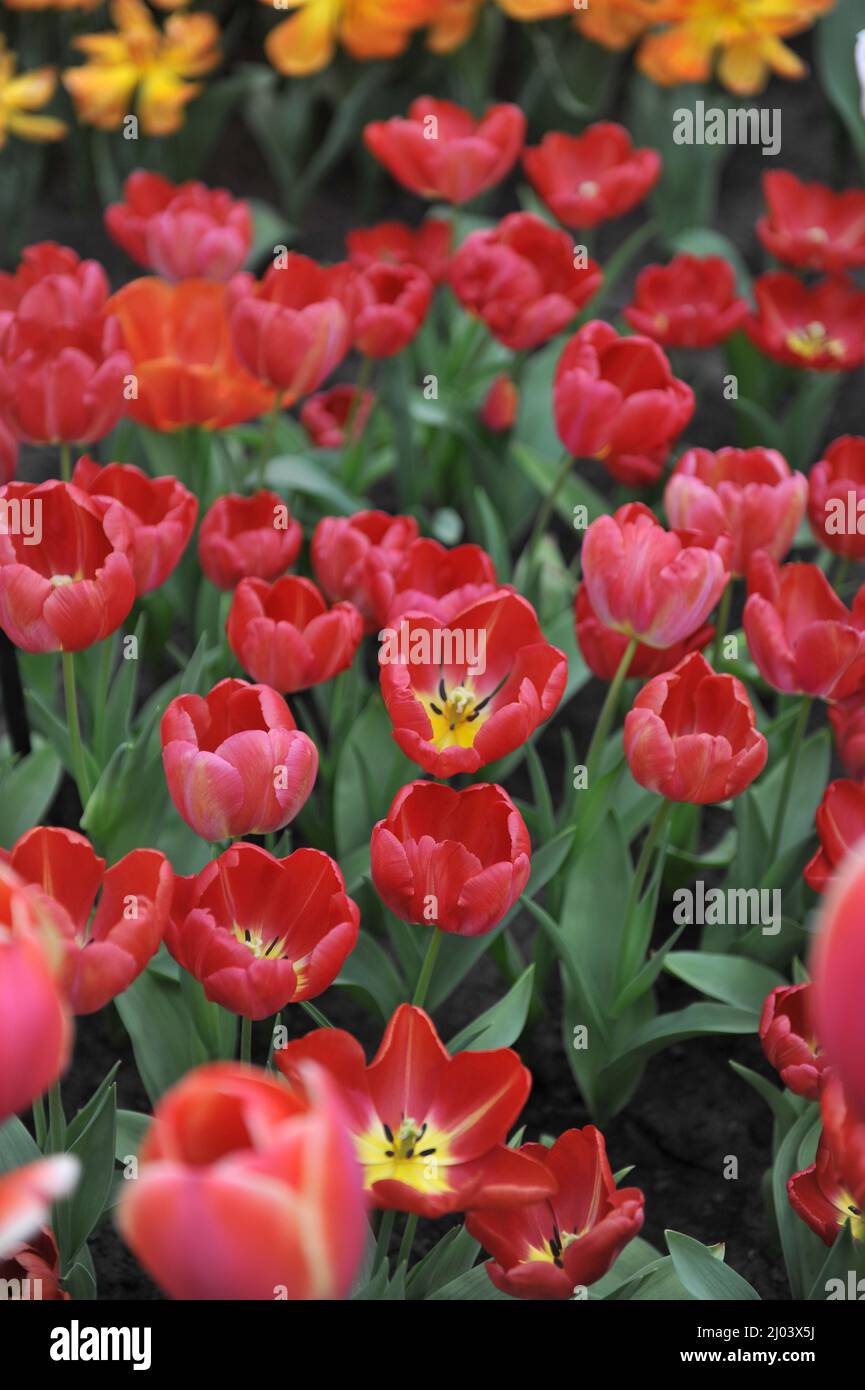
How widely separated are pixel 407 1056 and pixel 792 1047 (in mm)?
246

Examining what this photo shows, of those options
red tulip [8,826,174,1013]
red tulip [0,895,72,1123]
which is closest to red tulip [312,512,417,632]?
red tulip [8,826,174,1013]

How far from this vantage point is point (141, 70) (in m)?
2.11

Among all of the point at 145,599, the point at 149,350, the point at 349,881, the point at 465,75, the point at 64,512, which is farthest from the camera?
the point at 465,75

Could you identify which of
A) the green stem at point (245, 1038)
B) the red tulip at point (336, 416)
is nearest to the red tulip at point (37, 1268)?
the green stem at point (245, 1038)

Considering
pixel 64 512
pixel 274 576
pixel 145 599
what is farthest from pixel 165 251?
pixel 64 512

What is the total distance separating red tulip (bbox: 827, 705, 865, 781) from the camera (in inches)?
41.3

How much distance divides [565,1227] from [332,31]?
1.81m

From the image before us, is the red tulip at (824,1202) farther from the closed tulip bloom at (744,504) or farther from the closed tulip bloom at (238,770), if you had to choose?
the closed tulip bloom at (744,504)

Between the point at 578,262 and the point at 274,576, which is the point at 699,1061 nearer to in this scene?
the point at 274,576

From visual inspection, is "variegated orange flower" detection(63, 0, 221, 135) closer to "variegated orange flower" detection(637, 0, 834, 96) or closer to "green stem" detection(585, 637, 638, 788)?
"variegated orange flower" detection(637, 0, 834, 96)

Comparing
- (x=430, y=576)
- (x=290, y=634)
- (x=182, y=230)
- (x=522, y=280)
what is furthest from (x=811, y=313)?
(x=290, y=634)

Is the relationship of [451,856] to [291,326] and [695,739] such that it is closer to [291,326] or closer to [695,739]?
[695,739]

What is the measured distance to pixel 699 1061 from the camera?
128 cm

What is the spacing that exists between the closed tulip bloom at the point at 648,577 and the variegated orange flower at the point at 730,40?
4.12 ft
